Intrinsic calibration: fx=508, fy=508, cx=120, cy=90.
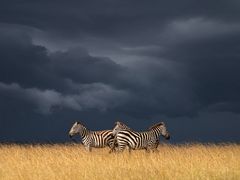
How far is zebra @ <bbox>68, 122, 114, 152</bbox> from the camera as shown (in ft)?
79.6

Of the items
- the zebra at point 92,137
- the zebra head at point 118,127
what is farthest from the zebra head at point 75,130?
the zebra head at point 118,127

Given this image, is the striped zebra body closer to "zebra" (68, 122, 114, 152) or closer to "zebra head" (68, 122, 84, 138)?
"zebra" (68, 122, 114, 152)

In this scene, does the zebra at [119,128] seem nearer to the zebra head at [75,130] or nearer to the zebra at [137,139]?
the zebra at [137,139]

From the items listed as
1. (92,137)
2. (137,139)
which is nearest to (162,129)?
(137,139)

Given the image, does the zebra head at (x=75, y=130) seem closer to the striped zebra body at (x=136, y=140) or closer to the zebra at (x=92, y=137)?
the zebra at (x=92, y=137)

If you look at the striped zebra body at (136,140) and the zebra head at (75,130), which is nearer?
the striped zebra body at (136,140)

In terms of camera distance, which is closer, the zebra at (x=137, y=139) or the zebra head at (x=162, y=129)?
the zebra at (x=137, y=139)

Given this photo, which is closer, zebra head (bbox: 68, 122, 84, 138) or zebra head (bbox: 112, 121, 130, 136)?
zebra head (bbox: 112, 121, 130, 136)

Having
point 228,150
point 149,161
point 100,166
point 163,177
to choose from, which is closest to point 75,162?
point 100,166

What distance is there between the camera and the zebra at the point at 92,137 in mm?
24266

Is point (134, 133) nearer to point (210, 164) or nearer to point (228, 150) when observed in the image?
point (228, 150)

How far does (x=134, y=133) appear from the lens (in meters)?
23.1

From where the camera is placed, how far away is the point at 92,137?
24625 mm

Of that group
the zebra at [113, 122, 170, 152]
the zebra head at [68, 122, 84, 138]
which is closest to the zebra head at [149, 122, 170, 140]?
the zebra at [113, 122, 170, 152]
